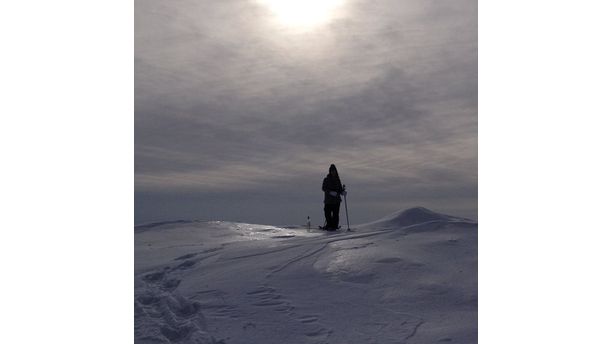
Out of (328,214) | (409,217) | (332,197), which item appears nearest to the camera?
(409,217)

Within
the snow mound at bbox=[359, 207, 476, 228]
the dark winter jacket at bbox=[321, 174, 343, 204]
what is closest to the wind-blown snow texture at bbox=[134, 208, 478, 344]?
the snow mound at bbox=[359, 207, 476, 228]

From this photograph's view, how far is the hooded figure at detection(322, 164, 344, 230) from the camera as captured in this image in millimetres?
13578

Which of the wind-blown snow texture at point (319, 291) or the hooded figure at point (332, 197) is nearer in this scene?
the wind-blown snow texture at point (319, 291)

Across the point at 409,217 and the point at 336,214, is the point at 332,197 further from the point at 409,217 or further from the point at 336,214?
the point at 409,217

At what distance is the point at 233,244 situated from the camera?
32.8ft

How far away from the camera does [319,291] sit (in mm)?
6301

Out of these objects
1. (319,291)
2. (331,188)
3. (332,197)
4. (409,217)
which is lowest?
(319,291)

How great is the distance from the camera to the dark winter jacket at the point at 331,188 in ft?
44.5

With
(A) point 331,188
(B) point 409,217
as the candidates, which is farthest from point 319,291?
(B) point 409,217

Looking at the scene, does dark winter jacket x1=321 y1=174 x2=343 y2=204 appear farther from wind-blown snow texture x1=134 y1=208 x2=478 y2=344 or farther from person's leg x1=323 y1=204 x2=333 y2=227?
wind-blown snow texture x1=134 y1=208 x2=478 y2=344

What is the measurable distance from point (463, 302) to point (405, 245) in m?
2.37

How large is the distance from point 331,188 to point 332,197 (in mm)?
278

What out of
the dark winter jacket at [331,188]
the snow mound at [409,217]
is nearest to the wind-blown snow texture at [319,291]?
the snow mound at [409,217]

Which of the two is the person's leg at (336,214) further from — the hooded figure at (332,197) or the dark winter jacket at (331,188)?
the dark winter jacket at (331,188)
